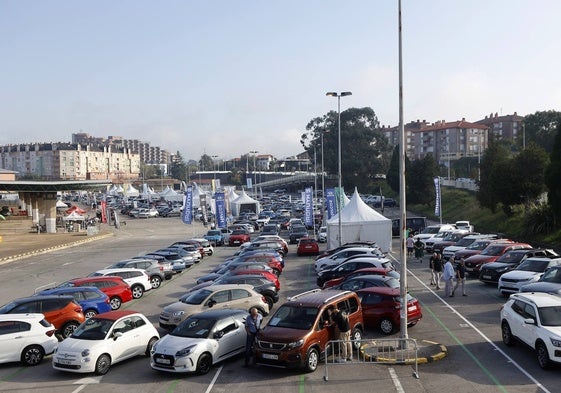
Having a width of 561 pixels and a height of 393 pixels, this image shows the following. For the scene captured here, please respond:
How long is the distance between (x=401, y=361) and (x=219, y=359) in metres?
4.29

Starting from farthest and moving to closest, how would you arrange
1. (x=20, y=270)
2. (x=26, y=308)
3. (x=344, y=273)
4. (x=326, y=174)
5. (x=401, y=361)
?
(x=326, y=174) < (x=20, y=270) < (x=344, y=273) < (x=26, y=308) < (x=401, y=361)

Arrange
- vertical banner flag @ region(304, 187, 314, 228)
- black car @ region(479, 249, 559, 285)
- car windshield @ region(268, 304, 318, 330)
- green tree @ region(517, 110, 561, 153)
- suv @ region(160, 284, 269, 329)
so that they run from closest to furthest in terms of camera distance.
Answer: car windshield @ region(268, 304, 318, 330)
suv @ region(160, 284, 269, 329)
black car @ region(479, 249, 559, 285)
vertical banner flag @ region(304, 187, 314, 228)
green tree @ region(517, 110, 561, 153)

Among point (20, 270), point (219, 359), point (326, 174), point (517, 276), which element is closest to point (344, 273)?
point (517, 276)

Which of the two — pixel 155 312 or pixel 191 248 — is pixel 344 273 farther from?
pixel 191 248

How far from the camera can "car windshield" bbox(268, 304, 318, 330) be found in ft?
44.2

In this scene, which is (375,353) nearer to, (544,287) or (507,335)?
(507,335)

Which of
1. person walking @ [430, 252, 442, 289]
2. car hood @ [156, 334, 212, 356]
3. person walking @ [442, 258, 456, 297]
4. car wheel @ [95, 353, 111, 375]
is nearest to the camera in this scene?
car hood @ [156, 334, 212, 356]

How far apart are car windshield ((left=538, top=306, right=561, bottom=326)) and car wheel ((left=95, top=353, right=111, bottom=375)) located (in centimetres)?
1011

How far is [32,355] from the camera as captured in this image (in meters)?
14.6

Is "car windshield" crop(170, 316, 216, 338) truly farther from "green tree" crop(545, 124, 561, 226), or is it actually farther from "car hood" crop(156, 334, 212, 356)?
"green tree" crop(545, 124, 561, 226)

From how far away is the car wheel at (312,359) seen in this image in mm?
12898

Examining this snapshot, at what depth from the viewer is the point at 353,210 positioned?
128 feet

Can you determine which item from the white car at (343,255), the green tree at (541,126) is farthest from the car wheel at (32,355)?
the green tree at (541,126)

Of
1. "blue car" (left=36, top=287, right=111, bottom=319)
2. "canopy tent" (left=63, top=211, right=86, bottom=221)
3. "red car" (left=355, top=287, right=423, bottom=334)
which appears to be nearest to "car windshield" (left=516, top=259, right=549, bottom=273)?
"red car" (left=355, top=287, right=423, bottom=334)
